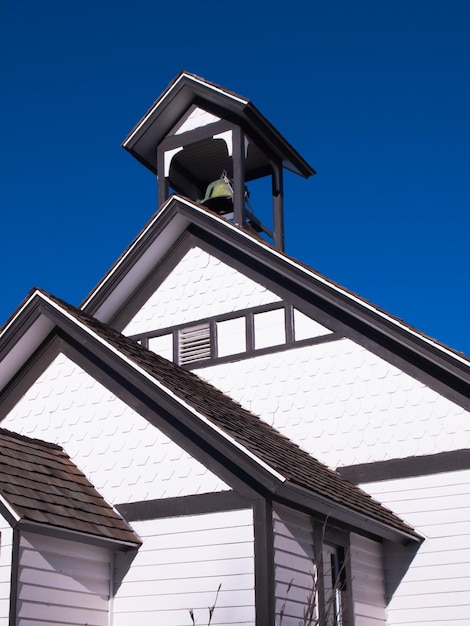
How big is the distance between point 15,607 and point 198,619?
220 cm

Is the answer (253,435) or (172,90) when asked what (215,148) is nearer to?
(172,90)

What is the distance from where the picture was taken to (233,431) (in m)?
12.8

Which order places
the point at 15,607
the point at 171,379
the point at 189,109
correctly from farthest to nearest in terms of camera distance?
the point at 189,109 < the point at 171,379 < the point at 15,607

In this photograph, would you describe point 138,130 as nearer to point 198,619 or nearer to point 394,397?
point 394,397

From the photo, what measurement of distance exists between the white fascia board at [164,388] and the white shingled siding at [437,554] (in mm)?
3988

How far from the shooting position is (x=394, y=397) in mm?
15461

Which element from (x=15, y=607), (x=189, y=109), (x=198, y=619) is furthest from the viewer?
(x=189, y=109)

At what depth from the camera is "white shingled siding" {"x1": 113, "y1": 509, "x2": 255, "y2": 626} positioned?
11.8 metres

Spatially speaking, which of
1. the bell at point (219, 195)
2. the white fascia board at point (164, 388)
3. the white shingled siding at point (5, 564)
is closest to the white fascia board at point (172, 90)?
the bell at point (219, 195)

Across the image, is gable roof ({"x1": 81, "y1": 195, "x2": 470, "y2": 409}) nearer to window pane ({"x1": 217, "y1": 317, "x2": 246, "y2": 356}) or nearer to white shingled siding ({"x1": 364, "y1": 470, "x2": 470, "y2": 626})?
window pane ({"x1": 217, "y1": 317, "x2": 246, "y2": 356})

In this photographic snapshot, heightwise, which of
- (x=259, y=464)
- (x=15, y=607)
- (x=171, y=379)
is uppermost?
(x=171, y=379)

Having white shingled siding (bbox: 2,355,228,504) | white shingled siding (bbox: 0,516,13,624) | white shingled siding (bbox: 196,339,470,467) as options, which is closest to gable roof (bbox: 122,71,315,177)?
white shingled siding (bbox: 196,339,470,467)

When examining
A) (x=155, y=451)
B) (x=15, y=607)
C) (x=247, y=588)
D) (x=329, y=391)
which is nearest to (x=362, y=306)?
(x=329, y=391)

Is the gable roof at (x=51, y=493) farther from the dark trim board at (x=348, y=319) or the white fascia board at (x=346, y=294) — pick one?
the white fascia board at (x=346, y=294)
